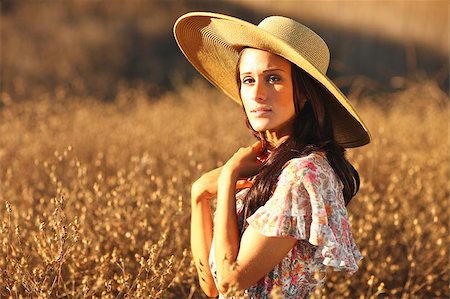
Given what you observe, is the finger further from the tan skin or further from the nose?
the nose

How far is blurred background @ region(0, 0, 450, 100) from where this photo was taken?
9039 mm

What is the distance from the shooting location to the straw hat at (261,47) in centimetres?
201

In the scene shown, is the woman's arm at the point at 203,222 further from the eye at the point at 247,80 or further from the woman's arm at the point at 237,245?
the eye at the point at 247,80

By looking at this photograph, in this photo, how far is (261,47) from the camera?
2086 mm

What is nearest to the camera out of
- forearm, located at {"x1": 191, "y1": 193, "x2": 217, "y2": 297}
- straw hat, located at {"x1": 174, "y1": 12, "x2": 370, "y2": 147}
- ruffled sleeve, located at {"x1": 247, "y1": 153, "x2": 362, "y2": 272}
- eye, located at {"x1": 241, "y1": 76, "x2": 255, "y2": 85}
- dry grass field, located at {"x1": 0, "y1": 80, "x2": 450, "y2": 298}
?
ruffled sleeve, located at {"x1": 247, "y1": 153, "x2": 362, "y2": 272}

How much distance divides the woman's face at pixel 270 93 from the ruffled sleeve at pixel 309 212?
15 centimetres

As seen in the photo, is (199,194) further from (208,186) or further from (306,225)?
(306,225)

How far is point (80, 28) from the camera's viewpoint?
10.2 meters

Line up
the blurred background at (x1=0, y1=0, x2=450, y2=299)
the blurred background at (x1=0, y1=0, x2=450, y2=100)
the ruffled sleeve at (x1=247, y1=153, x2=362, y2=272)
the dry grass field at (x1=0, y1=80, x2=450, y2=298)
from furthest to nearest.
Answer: the blurred background at (x1=0, y1=0, x2=450, y2=100)
the blurred background at (x1=0, y1=0, x2=450, y2=299)
the dry grass field at (x1=0, y1=80, x2=450, y2=298)
the ruffled sleeve at (x1=247, y1=153, x2=362, y2=272)

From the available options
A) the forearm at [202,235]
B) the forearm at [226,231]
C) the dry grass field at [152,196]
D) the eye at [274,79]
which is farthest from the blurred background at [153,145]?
the eye at [274,79]

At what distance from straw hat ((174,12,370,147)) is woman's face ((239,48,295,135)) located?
0.04 meters

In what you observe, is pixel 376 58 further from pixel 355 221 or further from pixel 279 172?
pixel 279 172

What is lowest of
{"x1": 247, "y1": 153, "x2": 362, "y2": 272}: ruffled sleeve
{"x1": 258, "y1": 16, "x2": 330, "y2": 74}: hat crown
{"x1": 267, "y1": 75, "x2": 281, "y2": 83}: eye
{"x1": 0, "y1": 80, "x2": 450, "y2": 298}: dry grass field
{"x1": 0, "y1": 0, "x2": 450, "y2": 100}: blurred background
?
{"x1": 0, "y1": 0, "x2": 450, "y2": 100}: blurred background

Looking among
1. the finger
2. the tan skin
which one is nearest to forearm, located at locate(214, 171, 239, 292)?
the tan skin
